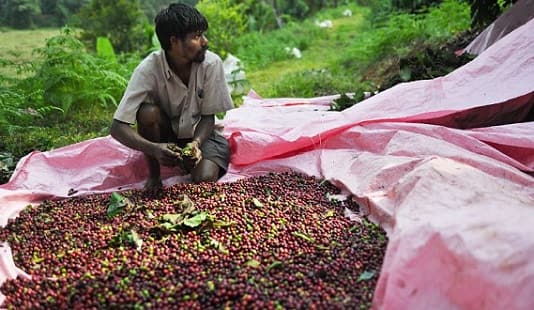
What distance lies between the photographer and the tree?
7.48 m

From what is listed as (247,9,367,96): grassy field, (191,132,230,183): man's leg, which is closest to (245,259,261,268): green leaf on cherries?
(191,132,230,183): man's leg

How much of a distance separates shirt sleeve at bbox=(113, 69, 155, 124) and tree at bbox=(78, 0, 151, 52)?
5.06 metres

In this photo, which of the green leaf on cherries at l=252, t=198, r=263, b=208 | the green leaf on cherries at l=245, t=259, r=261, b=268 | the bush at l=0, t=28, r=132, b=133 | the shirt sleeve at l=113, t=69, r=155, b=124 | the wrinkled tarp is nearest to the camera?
the wrinkled tarp

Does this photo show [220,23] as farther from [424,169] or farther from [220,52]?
[424,169]

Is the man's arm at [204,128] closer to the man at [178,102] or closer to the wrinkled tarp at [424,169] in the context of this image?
the man at [178,102]

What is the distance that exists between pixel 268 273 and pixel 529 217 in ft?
3.02

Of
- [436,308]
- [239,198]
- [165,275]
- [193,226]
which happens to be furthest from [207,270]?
[436,308]

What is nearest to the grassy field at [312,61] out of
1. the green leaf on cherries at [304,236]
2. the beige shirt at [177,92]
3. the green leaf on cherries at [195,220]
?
the beige shirt at [177,92]

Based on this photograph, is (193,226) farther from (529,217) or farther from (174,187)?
(529,217)

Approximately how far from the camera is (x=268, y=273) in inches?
75.9

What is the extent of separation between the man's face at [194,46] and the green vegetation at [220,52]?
1326 mm

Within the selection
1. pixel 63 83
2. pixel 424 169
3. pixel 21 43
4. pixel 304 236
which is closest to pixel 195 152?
pixel 304 236

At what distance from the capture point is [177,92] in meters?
2.94

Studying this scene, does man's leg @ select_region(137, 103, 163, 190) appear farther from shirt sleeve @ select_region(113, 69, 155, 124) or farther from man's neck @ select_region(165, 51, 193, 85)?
man's neck @ select_region(165, 51, 193, 85)
